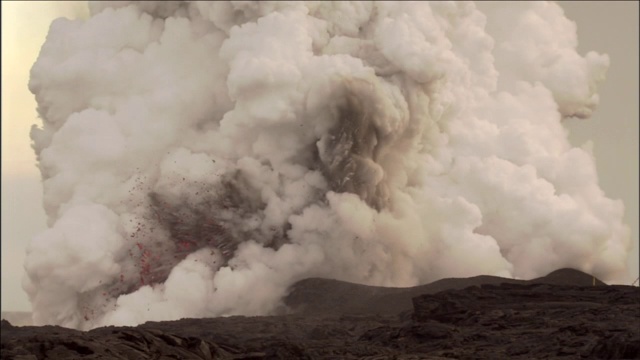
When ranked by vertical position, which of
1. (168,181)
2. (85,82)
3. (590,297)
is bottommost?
(590,297)

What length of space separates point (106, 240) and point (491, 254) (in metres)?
24.4

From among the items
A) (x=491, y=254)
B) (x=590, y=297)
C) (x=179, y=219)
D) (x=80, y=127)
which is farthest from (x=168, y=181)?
(x=590, y=297)

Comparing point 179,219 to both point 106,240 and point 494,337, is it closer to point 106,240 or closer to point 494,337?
point 106,240

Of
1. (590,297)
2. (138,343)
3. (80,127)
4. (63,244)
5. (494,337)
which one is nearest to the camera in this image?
(138,343)

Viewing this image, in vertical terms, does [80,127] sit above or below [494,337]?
above

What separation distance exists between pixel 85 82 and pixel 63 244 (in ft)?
38.8

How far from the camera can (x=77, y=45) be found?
72500 millimetres

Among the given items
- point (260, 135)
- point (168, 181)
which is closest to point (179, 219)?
point (168, 181)

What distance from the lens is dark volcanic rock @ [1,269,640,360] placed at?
38250 millimetres

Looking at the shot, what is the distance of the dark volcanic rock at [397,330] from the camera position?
38.2 m

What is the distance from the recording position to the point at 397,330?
50094mm

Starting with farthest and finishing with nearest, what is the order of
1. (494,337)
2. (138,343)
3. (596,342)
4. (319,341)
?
1. (319,341)
2. (494,337)
3. (596,342)
4. (138,343)

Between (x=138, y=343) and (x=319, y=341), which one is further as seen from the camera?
(x=319, y=341)

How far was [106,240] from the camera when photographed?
66188 mm
